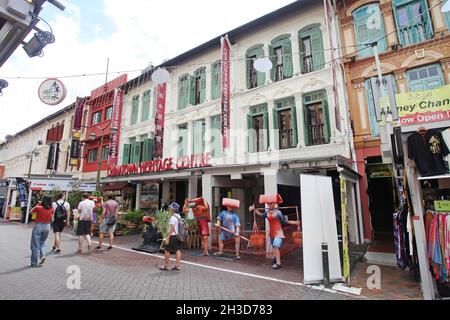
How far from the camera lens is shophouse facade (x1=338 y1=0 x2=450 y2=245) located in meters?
8.88

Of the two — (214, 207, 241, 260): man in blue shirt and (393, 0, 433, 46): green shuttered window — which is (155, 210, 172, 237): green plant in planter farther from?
(393, 0, 433, 46): green shuttered window

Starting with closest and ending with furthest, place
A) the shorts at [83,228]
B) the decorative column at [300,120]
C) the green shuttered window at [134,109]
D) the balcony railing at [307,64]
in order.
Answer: the shorts at [83,228] → the decorative column at [300,120] → the balcony railing at [307,64] → the green shuttered window at [134,109]

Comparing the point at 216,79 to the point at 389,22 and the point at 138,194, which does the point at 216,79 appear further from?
the point at 138,194

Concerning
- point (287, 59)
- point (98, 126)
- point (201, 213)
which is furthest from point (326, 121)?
point (98, 126)

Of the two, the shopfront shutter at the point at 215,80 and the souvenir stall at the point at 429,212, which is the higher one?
the shopfront shutter at the point at 215,80

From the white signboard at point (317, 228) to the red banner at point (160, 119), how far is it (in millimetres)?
10341

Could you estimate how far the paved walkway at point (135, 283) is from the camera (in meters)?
4.53

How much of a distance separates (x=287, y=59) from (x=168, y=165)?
25.8 feet

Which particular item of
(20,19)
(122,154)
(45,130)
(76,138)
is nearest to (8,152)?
(45,130)

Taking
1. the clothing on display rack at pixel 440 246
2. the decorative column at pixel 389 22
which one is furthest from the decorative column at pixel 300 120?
the clothing on display rack at pixel 440 246

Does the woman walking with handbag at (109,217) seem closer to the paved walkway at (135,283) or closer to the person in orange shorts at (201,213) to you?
the paved walkway at (135,283)

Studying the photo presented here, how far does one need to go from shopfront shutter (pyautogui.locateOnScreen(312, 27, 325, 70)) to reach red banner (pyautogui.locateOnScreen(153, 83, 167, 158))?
8.94m

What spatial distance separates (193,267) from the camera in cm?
662

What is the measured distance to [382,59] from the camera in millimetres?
9766
